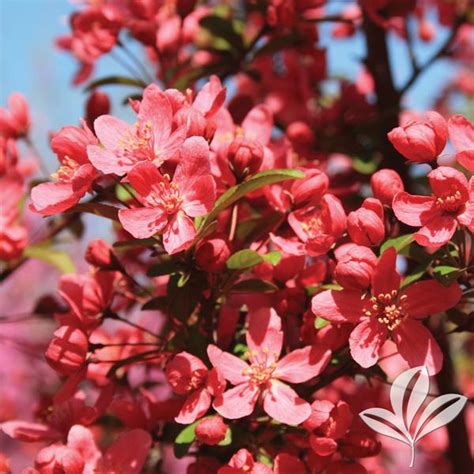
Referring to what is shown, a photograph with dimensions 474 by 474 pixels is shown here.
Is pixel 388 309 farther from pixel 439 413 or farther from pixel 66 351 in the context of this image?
pixel 66 351

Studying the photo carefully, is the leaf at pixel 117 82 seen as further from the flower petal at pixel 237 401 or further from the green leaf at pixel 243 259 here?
the flower petal at pixel 237 401

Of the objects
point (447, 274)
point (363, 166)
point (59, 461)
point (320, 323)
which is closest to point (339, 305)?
point (320, 323)

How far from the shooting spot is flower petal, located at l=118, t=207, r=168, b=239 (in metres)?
1.18

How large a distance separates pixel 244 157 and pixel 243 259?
0.18 metres

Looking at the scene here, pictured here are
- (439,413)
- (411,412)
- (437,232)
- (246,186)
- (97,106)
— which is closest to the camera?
(437,232)

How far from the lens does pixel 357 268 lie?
115cm

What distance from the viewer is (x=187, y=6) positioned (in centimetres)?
188

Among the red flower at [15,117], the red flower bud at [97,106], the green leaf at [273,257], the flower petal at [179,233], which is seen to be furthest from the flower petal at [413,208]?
the red flower at [15,117]

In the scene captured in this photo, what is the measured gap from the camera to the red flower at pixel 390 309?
117cm

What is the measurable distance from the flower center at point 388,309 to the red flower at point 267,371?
108mm

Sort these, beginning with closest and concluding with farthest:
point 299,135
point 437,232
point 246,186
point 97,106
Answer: point 437,232 < point 246,186 < point 97,106 < point 299,135

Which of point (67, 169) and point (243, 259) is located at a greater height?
point (67, 169)

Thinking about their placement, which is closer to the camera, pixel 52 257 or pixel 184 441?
pixel 184 441

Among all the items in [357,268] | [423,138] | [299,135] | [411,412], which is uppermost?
[423,138]
